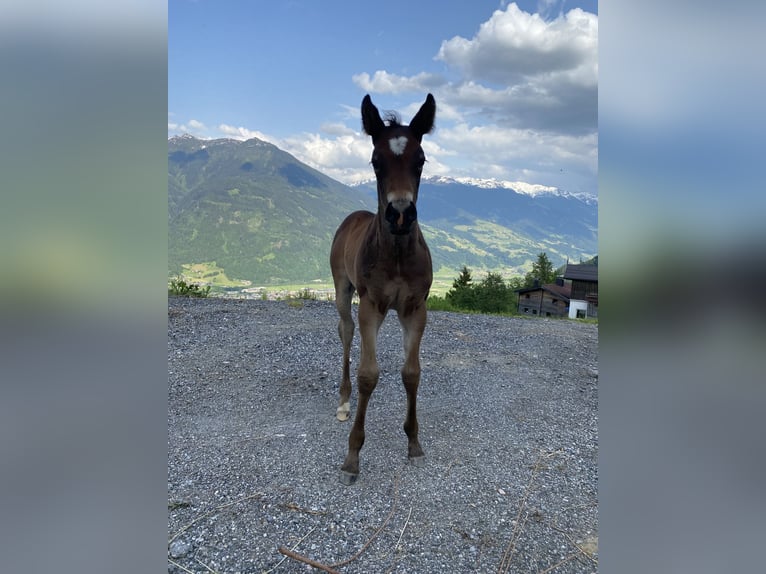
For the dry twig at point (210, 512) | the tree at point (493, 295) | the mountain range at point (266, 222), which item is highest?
the mountain range at point (266, 222)

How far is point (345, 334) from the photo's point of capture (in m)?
5.43

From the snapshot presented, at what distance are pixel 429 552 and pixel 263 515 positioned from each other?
4.47 feet

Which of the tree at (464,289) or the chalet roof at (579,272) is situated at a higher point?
the chalet roof at (579,272)

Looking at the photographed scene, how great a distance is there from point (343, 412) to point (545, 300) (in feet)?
97.8

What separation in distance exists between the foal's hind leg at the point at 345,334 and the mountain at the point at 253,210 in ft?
70.2

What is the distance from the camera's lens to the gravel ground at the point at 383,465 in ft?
9.59

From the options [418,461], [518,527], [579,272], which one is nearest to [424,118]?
[418,461]

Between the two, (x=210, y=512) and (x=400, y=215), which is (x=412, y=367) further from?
(x=210, y=512)

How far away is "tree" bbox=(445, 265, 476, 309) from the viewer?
26197mm

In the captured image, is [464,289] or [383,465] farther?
[464,289]

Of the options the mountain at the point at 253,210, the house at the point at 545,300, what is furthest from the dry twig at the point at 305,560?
the house at the point at 545,300

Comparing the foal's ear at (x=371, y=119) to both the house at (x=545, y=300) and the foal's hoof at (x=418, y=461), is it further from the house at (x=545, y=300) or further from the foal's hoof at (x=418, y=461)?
the house at (x=545, y=300)

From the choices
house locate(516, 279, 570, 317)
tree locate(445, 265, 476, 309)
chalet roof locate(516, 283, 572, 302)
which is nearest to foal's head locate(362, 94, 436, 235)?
tree locate(445, 265, 476, 309)
